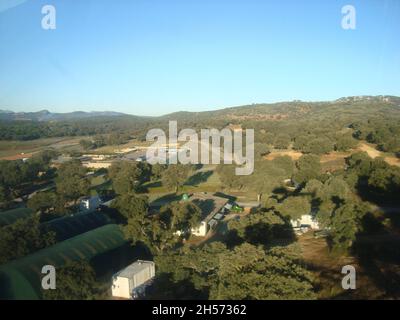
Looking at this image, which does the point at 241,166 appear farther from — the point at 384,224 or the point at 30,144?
the point at 30,144

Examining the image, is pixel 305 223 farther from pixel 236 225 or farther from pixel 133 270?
pixel 133 270

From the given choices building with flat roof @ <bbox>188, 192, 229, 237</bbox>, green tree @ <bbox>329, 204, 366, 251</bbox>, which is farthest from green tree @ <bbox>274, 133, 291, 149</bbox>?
green tree @ <bbox>329, 204, 366, 251</bbox>

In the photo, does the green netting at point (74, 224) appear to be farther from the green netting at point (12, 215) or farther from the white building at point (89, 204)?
the white building at point (89, 204)

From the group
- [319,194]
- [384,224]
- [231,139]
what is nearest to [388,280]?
[384,224]

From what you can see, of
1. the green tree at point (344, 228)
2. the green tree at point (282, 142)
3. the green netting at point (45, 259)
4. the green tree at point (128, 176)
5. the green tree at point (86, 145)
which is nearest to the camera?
the green netting at point (45, 259)

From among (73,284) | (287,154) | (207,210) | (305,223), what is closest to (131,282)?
(73,284)

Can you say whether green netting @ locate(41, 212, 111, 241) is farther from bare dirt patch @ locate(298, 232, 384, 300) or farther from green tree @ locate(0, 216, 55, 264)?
bare dirt patch @ locate(298, 232, 384, 300)

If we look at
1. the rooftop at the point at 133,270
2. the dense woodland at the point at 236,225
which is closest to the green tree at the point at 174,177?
the dense woodland at the point at 236,225
